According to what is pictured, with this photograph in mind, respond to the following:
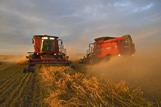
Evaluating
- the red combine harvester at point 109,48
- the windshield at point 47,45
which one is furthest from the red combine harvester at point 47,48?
the red combine harvester at point 109,48

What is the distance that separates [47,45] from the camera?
11.9 meters

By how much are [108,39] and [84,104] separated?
12.4 meters

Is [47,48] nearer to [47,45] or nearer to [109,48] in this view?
[47,45]

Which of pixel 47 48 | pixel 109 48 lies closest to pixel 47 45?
pixel 47 48

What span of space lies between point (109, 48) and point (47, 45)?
21.6 ft

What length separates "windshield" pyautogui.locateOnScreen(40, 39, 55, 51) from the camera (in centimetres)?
1175

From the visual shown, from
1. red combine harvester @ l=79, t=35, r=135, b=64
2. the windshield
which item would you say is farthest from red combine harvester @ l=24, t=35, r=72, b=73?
red combine harvester @ l=79, t=35, r=135, b=64

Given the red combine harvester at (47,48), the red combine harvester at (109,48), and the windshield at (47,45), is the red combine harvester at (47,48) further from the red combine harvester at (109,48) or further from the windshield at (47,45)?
the red combine harvester at (109,48)

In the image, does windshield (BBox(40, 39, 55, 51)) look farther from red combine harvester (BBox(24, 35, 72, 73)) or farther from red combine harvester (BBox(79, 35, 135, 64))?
red combine harvester (BBox(79, 35, 135, 64))

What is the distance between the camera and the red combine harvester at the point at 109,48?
37.7 feet

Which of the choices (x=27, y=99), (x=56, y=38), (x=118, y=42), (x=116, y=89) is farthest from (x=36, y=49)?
(x=116, y=89)

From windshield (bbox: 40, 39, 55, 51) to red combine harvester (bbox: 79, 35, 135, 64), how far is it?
17.8 ft

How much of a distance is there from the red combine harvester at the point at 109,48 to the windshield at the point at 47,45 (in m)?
5.42

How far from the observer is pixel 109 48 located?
12.5 metres
